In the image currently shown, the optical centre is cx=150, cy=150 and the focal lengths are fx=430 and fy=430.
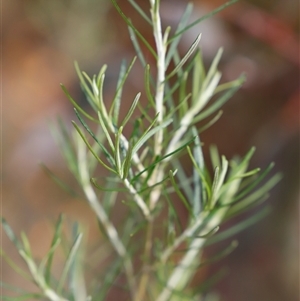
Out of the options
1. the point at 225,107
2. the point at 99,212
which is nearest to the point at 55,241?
the point at 99,212

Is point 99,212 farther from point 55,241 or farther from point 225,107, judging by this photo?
point 225,107

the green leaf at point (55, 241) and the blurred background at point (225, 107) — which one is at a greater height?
the blurred background at point (225, 107)

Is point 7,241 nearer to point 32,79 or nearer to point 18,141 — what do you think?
point 18,141

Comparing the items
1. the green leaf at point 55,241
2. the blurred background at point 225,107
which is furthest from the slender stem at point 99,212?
the blurred background at point 225,107

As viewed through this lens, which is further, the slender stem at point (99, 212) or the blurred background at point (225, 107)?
the blurred background at point (225, 107)

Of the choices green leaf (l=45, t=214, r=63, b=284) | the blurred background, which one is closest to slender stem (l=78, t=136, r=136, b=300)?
green leaf (l=45, t=214, r=63, b=284)

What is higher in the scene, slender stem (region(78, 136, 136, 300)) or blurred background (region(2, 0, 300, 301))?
blurred background (region(2, 0, 300, 301))

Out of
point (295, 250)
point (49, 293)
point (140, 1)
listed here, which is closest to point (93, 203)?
point (49, 293)

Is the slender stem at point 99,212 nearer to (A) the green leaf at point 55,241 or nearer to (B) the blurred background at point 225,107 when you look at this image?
(A) the green leaf at point 55,241

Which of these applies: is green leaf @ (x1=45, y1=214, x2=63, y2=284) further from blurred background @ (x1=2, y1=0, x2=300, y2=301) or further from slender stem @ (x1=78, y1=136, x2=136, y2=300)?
blurred background @ (x1=2, y1=0, x2=300, y2=301)

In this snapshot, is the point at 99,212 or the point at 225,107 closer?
the point at 99,212
